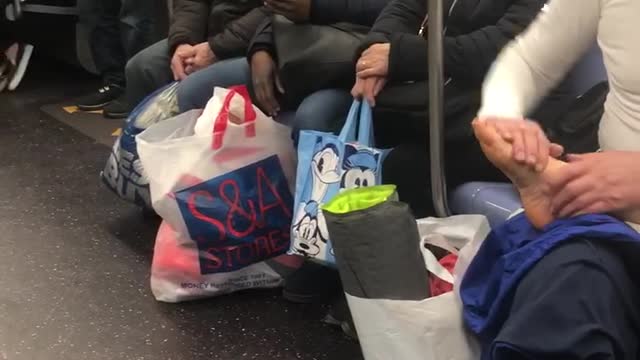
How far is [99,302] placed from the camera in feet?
6.34

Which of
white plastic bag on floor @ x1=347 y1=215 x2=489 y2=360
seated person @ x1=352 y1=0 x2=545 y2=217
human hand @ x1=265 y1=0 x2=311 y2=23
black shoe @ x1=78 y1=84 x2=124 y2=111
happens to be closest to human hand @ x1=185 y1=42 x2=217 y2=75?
human hand @ x1=265 y1=0 x2=311 y2=23

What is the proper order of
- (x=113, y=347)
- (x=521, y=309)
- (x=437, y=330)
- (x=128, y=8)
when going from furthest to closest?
1. (x=128, y=8)
2. (x=113, y=347)
3. (x=437, y=330)
4. (x=521, y=309)

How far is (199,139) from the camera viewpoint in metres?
1.83

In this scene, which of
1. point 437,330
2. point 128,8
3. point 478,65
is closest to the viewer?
point 437,330

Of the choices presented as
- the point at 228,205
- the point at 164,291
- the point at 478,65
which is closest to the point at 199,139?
the point at 228,205

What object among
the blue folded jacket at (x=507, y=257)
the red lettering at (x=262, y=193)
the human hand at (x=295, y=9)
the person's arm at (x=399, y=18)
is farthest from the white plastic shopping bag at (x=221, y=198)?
the blue folded jacket at (x=507, y=257)

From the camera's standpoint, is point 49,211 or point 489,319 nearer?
point 489,319

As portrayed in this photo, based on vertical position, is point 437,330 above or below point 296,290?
above

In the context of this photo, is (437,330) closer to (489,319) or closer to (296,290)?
(489,319)

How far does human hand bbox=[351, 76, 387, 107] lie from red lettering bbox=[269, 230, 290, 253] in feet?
1.41

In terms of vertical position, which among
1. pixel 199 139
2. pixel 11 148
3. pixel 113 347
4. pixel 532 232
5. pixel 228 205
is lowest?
pixel 11 148

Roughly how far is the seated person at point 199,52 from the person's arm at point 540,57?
874 mm

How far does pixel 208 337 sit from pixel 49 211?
93 centimetres

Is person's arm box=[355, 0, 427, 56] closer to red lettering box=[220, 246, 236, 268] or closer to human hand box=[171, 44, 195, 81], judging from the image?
red lettering box=[220, 246, 236, 268]
